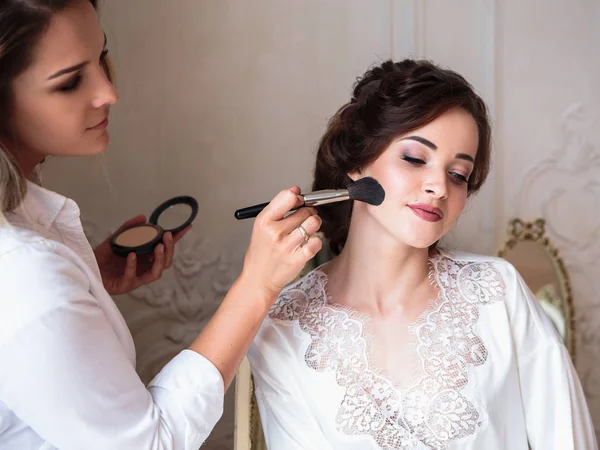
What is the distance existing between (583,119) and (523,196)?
12.1 inches

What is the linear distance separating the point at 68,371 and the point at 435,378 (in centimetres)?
69

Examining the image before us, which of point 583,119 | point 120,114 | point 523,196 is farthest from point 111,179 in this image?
point 583,119

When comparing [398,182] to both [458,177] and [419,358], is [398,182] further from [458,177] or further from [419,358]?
[419,358]

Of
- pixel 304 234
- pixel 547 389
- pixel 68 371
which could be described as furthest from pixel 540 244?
pixel 68 371

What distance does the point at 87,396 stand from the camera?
888 millimetres

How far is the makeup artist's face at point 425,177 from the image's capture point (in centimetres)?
124

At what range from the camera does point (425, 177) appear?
124 cm

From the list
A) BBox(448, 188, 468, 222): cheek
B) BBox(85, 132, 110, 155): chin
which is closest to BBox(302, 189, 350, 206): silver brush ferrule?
BBox(448, 188, 468, 222): cheek

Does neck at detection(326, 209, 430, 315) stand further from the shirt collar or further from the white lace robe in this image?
the shirt collar

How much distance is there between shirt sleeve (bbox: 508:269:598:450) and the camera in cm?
128

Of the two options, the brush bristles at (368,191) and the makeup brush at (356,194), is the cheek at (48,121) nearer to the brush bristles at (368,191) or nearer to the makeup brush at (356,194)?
the makeup brush at (356,194)

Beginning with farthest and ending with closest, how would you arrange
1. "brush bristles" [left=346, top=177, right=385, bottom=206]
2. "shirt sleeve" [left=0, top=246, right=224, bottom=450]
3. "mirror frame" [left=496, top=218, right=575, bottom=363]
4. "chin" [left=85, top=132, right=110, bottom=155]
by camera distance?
1. "mirror frame" [left=496, top=218, right=575, bottom=363]
2. "brush bristles" [left=346, top=177, right=385, bottom=206]
3. "chin" [left=85, top=132, right=110, bottom=155]
4. "shirt sleeve" [left=0, top=246, right=224, bottom=450]

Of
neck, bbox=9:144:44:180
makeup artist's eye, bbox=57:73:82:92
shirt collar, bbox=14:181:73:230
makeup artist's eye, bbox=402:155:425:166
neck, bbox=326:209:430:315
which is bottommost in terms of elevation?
neck, bbox=326:209:430:315

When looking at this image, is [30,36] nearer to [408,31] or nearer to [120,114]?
[120,114]
